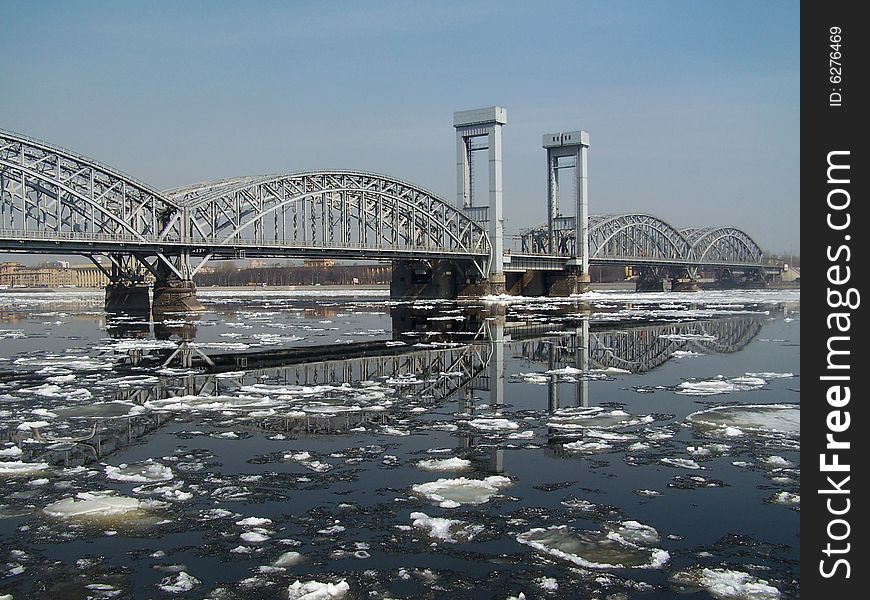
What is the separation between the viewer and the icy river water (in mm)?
7590

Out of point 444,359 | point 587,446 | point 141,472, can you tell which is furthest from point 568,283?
point 141,472

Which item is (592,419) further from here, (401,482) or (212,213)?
(212,213)

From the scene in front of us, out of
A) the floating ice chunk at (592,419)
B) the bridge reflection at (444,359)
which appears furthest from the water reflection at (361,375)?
the floating ice chunk at (592,419)

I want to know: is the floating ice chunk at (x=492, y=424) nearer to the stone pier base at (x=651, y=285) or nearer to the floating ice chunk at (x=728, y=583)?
the floating ice chunk at (x=728, y=583)

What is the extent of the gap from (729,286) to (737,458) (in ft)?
581

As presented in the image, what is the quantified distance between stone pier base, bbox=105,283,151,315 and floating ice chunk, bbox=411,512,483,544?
193 ft

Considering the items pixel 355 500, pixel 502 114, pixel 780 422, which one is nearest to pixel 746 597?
pixel 355 500

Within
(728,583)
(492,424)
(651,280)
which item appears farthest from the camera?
(651,280)

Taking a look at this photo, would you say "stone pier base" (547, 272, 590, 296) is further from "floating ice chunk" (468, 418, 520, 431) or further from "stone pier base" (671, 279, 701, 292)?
"floating ice chunk" (468, 418, 520, 431)

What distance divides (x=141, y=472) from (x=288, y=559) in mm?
4251

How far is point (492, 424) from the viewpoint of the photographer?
47.7ft

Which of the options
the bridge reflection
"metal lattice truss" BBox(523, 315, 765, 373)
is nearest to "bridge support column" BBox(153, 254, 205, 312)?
the bridge reflection

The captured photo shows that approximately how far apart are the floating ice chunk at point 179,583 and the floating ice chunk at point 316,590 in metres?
0.93

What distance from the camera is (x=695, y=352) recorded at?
91.8ft
